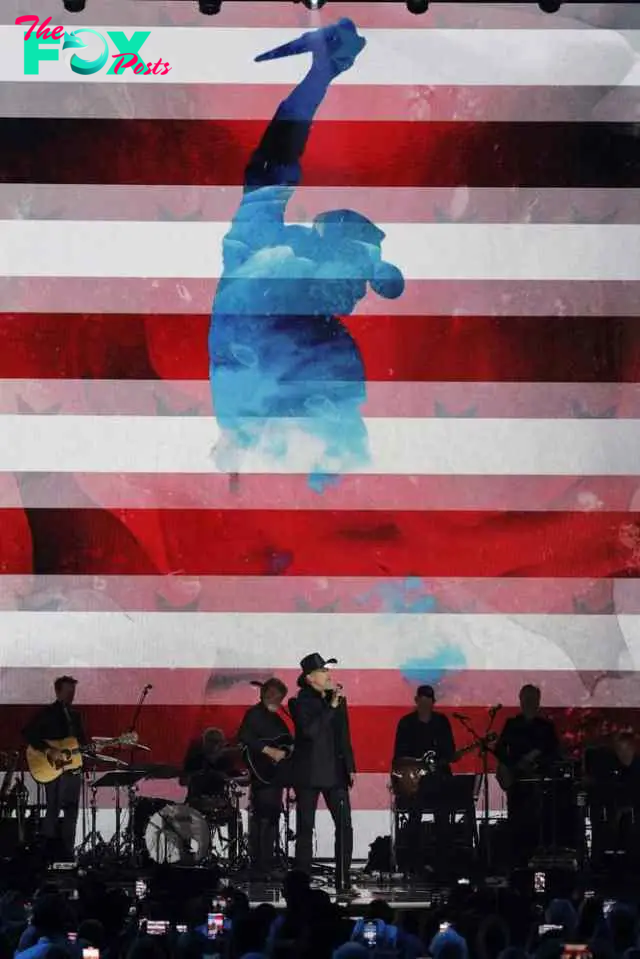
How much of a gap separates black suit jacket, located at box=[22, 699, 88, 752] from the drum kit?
166 mm

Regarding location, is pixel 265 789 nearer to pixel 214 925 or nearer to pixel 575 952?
pixel 214 925

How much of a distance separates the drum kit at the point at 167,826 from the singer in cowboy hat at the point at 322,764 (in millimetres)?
592

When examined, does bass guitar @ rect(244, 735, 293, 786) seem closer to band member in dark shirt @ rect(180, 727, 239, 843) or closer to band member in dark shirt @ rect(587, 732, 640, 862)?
band member in dark shirt @ rect(180, 727, 239, 843)

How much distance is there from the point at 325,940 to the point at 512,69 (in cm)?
942

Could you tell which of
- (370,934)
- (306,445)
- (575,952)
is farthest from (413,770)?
(575,952)

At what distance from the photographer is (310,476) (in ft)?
48.6

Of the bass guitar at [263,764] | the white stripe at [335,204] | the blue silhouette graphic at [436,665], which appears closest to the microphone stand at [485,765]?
the blue silhouette graphic at [436,665]

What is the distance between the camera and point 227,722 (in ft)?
47.1

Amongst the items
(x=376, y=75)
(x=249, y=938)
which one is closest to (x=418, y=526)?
(x=376, y=75)

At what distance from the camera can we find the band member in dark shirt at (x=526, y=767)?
1308cm

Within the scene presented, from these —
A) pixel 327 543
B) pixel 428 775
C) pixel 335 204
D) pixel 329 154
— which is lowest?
pixel 428 775

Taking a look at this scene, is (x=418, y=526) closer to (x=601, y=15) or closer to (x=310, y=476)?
(x=310, y=476)

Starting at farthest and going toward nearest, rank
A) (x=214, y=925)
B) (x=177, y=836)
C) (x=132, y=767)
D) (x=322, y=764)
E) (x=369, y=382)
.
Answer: (x=369, y=382) < (x=132, y=767) < (x=177, y=836) < (x=322, y=764) < (x=214, y=925)

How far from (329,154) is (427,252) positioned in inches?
42.0
